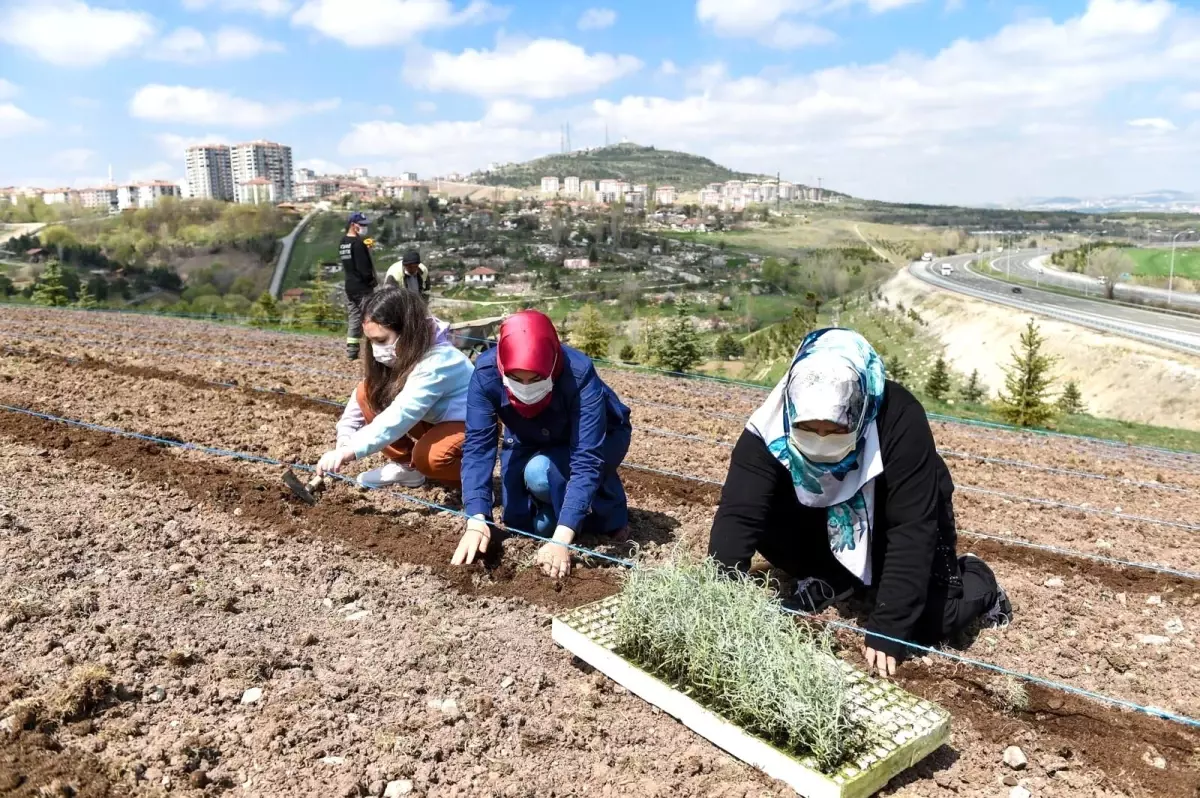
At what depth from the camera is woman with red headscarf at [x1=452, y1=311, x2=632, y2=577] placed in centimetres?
335

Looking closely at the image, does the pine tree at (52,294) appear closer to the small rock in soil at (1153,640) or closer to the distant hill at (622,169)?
the small rock in soil at (1153,640)

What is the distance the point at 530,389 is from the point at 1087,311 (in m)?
50.3

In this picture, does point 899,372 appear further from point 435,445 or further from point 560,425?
point 560,425

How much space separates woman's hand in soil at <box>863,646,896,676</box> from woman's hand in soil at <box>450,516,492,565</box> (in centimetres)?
162

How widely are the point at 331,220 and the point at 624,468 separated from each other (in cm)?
7236

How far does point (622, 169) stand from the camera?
Answer: 154500 millimetres

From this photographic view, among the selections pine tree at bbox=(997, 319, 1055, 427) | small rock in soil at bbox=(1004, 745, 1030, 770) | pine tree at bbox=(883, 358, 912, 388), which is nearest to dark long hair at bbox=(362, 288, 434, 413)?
small rock in soil at bbox=(1004, 745, 1030, 770)

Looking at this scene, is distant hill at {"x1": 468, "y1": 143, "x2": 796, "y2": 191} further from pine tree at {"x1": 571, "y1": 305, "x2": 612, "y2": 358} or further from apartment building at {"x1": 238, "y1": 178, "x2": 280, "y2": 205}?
pine tree at {"x1": 571, "y1": 305, "x2": 612, "y2": 358}

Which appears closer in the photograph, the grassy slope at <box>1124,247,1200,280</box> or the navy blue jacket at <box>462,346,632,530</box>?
the navy blue jacket at <box>462,346,632,530</box>

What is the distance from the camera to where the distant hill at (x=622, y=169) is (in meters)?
144

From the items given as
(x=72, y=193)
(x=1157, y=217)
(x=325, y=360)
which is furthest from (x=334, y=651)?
(x=1157, y=217)

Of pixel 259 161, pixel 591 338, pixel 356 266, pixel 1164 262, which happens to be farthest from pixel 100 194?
pixel 1164 262

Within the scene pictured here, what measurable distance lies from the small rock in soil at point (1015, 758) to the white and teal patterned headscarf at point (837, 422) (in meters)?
0.71

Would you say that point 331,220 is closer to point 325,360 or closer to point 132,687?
point 325,360
